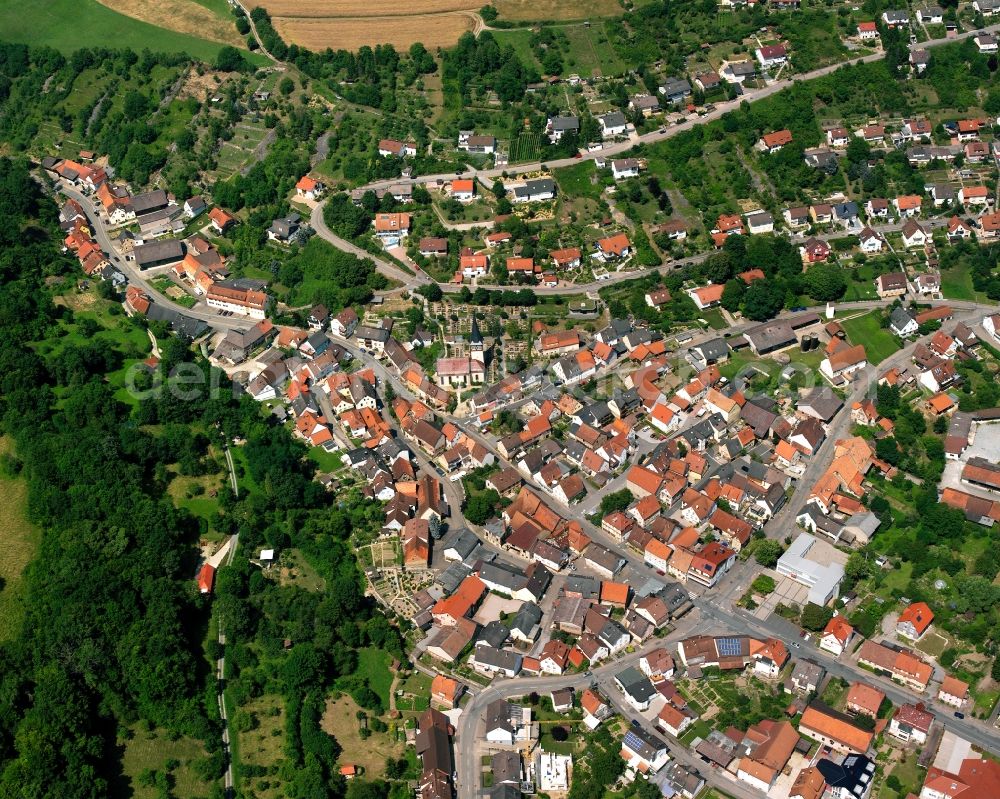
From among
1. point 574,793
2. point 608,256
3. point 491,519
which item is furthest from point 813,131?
point 574,793

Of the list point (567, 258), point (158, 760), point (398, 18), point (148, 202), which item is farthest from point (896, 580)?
point (398, 18)

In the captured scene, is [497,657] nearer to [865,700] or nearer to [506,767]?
[506,767]

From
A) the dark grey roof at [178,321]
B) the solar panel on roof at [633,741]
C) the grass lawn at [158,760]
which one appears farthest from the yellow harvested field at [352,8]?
the solar panel on roof at [633,741]

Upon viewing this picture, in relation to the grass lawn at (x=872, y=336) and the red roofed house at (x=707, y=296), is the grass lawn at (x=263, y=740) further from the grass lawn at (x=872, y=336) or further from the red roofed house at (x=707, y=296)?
the grass lawn at (x=872, y=336)

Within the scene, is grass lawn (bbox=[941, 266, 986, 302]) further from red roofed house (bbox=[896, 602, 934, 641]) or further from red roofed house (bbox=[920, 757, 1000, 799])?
red roofed house (bbox=[920, 757, 1000, 799])

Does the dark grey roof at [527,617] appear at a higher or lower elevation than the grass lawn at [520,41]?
lower

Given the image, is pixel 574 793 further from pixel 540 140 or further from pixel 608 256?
pixel 540 140

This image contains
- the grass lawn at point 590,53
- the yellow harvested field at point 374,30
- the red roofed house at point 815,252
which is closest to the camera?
the red roofed house at point 815,252
